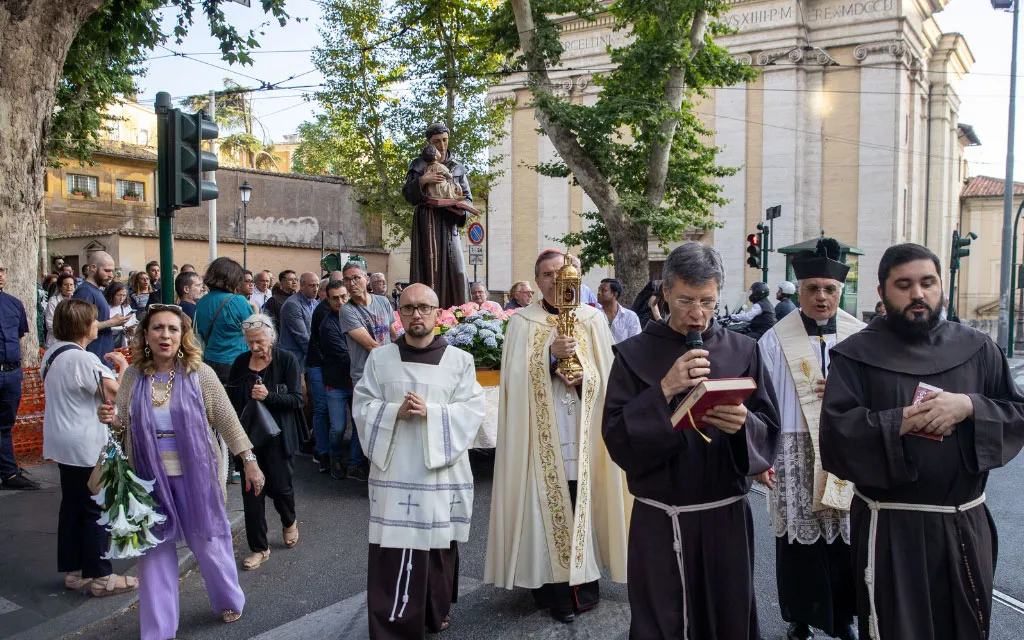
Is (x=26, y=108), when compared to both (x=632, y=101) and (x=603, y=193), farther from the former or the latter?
(x=603, y=193)

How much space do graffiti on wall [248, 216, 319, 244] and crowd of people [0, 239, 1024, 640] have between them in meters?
28.8

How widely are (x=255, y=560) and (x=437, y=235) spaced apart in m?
3.80

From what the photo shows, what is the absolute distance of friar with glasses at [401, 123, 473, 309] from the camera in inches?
309

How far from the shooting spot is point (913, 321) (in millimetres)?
3039

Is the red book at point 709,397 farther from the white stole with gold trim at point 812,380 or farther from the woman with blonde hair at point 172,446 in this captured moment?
the woman with blonde hair at point 172,446

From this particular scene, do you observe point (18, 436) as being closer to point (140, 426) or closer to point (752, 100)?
point (140, 426)

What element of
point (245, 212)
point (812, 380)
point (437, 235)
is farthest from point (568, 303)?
point (245, 212)

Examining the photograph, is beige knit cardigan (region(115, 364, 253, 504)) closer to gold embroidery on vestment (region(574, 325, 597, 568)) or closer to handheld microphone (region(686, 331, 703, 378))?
gold embroidery on vestment (region(574, 325, 597, 568))

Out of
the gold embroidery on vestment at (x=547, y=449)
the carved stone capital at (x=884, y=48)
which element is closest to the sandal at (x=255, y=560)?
the gold embroidery on vestment at (x=547, y=449)

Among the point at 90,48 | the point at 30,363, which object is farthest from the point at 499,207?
the point at 30,363

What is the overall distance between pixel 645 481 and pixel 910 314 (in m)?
1.20

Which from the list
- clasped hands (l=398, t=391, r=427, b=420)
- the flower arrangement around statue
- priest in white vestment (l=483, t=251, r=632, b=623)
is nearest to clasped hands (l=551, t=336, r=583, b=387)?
priest in white vestment (l=483, t=251, r=632, b=623)

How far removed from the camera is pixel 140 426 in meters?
4.17

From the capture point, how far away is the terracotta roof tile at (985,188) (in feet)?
133
